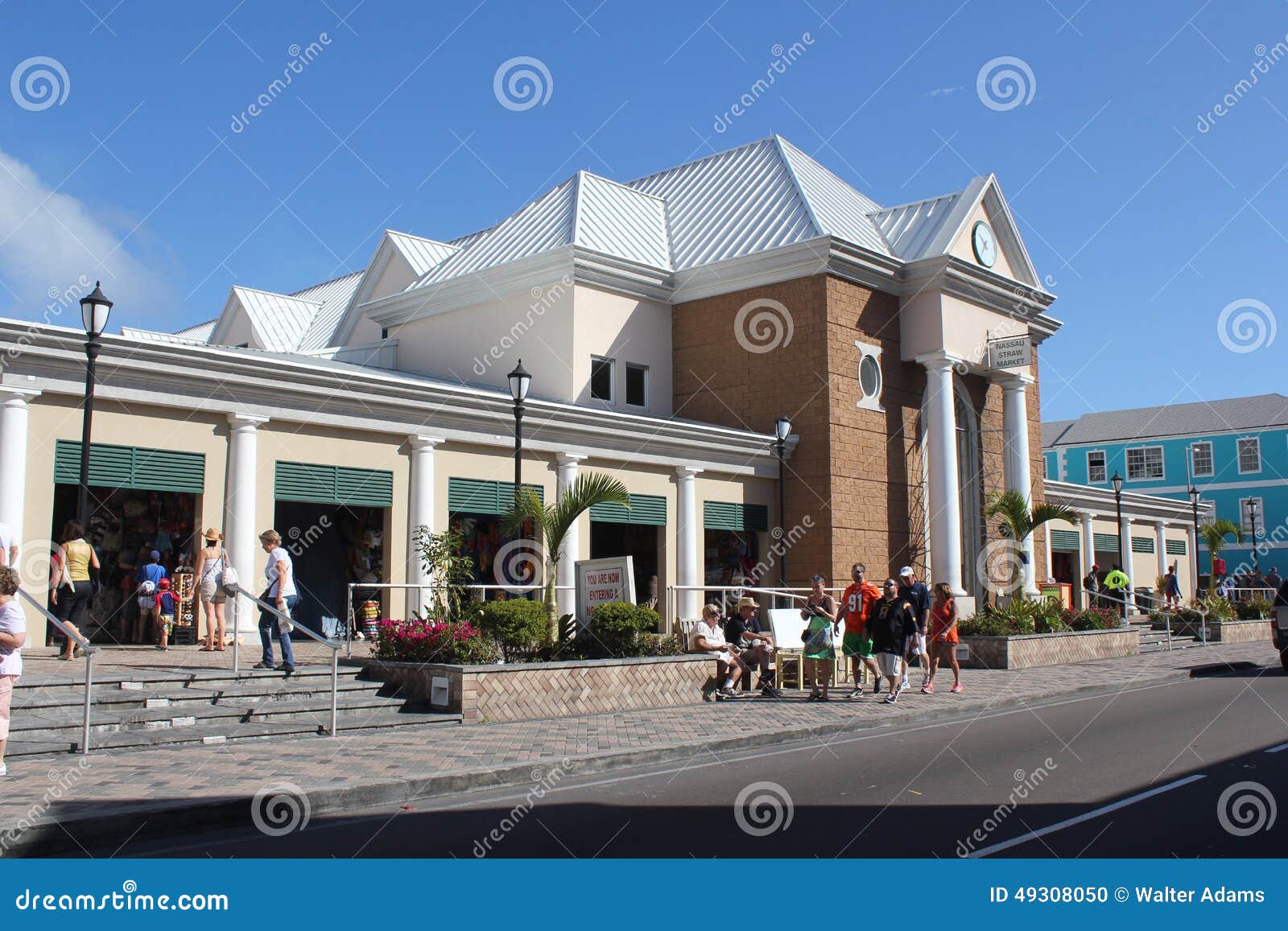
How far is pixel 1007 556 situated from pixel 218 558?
910 inches

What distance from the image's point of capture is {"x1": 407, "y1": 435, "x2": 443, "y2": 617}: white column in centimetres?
2020

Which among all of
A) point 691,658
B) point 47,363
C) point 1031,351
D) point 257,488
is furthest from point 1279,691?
point 47,363

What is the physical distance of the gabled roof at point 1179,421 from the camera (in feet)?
200

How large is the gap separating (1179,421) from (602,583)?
186ft

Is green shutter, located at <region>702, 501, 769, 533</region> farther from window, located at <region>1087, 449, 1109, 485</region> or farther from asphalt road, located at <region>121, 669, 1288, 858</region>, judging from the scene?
window, located at <region>1087, 449, 1109, 485</region>

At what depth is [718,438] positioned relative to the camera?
85.3ft

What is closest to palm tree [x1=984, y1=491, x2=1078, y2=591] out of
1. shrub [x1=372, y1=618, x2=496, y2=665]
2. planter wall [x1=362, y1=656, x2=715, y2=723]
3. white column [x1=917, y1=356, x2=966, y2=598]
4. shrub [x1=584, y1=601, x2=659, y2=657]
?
white column [x1=917, y1=356, x2=966, y2=598]

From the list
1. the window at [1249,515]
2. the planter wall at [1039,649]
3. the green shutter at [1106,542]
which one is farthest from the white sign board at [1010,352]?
the window at [1249,515]

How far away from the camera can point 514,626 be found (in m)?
15.0

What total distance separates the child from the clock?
2326 centimetres

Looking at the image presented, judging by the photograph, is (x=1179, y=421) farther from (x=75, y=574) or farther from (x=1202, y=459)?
(x=75, y=574)

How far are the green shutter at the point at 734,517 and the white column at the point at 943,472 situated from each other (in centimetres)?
480

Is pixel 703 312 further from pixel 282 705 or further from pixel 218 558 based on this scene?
pixel 282 705

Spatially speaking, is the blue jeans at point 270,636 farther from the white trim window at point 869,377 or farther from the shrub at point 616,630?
the white trim window at point 869,377
